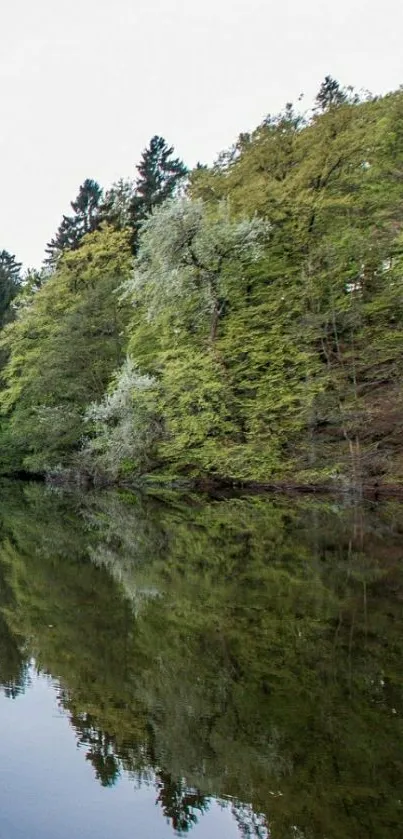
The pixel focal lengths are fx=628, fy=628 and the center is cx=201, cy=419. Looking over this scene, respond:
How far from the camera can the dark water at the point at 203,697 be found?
3.35m

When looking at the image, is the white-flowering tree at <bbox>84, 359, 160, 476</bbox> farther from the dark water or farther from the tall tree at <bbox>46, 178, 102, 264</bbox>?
the tall tree at <bbox>46, 178, 102, 264</bbox>

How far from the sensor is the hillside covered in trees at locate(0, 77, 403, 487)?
21141 millimetres

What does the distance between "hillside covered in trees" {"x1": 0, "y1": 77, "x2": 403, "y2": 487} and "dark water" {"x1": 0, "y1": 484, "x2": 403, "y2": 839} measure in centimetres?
1168

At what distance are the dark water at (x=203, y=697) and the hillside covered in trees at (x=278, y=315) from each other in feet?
38.3

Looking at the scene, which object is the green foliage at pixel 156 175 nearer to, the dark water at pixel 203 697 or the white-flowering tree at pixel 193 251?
the white-flowering tree at pixel 193 251

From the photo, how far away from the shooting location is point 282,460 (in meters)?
22.5


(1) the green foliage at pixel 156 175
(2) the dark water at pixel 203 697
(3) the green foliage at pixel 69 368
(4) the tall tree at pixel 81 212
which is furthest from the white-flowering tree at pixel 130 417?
(4) the tall tree at pixel 81 212

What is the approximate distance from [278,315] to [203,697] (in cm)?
1982

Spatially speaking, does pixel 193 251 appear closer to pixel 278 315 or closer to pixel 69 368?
pixel 278 315

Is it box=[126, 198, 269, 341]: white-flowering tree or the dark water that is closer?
the dark water

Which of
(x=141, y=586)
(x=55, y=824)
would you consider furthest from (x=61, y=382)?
(x=55, y=824)

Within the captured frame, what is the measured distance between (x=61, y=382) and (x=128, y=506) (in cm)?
1251

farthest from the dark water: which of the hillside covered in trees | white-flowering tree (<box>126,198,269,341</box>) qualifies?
white-flowering tree (<box>126,198,269,341</box>)

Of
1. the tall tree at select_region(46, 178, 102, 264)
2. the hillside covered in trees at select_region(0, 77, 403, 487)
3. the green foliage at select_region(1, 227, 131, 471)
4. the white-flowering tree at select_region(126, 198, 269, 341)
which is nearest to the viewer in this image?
the hillside covered in trees at select_region(0, 77, 403, 487)
